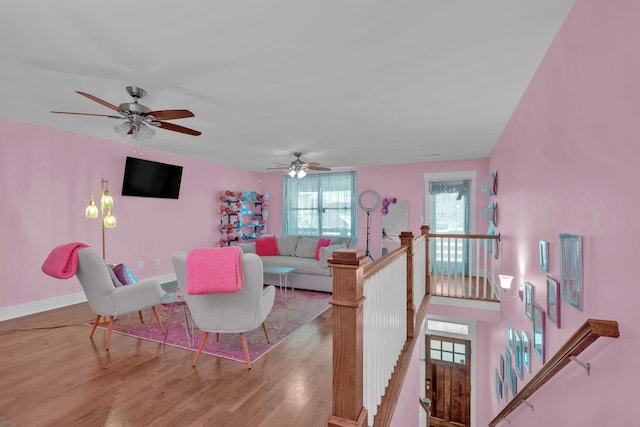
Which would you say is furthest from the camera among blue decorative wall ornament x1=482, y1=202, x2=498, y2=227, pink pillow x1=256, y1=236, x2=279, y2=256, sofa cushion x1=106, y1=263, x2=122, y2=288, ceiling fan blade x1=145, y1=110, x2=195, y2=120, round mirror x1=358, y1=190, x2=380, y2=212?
round mirror x1=358, y1=190, x2=380, y2=212

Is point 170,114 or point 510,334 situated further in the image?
point 510,334

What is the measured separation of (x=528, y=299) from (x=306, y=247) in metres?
4.02

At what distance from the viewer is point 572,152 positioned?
1.74 m

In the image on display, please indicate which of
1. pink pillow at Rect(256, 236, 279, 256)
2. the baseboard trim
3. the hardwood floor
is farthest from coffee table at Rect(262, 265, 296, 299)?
the baseboard trim

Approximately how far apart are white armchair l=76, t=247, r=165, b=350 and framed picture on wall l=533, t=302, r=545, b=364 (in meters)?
3.58

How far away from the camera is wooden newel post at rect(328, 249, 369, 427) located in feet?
4.16

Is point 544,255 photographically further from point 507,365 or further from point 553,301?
point 507,365

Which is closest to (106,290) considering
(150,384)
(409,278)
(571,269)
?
(150,384)

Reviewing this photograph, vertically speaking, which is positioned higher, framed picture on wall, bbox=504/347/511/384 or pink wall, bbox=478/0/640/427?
pink wall, bbox=478/0/640/427

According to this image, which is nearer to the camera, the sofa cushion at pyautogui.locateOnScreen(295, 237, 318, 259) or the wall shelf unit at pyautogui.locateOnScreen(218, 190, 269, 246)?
the sofa cushion at pyautogui.locateOnScreen(295, 237, 318, 259)

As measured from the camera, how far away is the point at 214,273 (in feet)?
8.17

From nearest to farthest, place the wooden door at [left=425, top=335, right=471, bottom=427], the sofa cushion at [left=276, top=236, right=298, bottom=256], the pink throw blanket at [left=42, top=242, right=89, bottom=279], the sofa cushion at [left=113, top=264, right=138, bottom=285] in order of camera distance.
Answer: the pink throw blanket at [left=42, top=242, right=89, bottom=279]
the sofa cushion at [left=113, top=264, right=138, bottom=285]
the wooden door at [left=425, top=335, right=471, bottom=427]
the sofa cushion at [left=276, top=236, right=298, bottom=256]

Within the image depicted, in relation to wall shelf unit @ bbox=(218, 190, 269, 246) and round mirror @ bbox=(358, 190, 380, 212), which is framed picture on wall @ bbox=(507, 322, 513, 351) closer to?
round mirror @ bbox=(358, 190, 380, 212)

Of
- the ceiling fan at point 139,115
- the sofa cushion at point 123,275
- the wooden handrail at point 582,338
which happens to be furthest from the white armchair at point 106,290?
the wooden handrail at point 582,338
